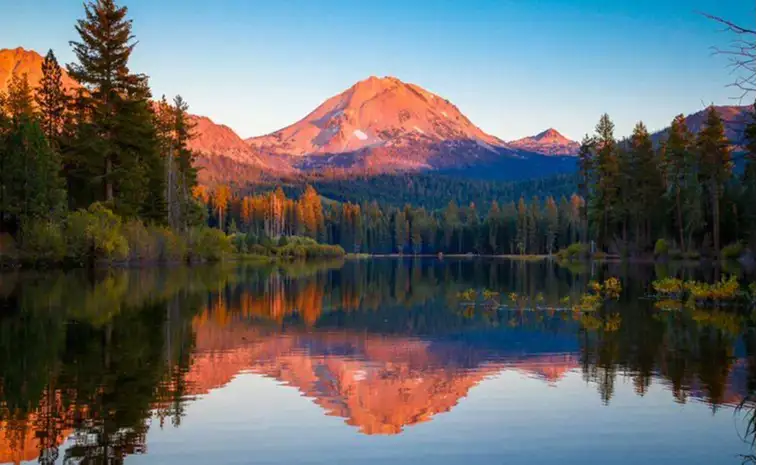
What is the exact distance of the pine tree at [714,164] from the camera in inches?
2745

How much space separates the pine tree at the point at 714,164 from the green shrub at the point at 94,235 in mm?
53388

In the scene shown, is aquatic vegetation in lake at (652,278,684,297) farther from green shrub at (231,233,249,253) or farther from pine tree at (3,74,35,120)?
green shrub at (231,233,249,253)

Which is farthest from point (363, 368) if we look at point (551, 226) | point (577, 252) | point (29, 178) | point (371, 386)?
point (551, 226)

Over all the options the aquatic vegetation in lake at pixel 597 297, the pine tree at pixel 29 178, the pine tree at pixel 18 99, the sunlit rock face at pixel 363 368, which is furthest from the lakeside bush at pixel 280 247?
the sunlit rock face at pixel 363 368

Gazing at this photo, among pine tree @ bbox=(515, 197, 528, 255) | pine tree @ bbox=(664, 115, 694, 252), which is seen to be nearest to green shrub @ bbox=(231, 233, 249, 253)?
pine tree @ bbox=(664, 115, 694, 252)

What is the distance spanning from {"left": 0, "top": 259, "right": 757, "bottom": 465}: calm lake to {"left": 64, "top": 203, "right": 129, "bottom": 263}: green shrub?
26988 millimetres

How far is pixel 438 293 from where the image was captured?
136 feet

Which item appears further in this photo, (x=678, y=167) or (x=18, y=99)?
(x=18, y=99)

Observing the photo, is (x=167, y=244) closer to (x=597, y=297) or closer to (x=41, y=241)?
(x=41, y=241)

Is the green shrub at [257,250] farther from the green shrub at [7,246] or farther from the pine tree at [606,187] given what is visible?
the green shrub at [7,246]

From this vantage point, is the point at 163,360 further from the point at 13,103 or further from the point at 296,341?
the point at 13,103

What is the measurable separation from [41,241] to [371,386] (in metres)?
44.8

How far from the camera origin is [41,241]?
53.1 meters

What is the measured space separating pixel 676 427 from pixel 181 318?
60.1 ft
